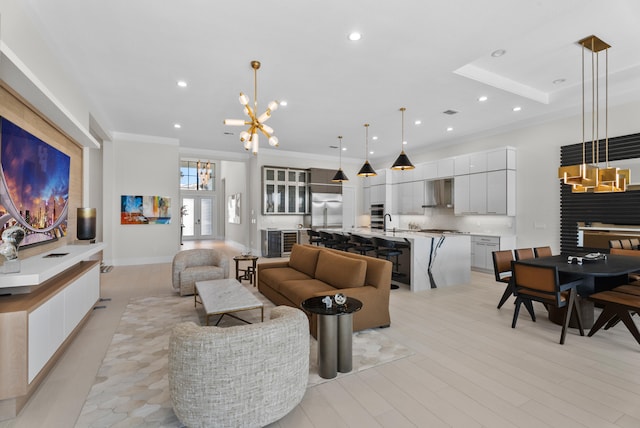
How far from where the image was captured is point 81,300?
3.39 metres

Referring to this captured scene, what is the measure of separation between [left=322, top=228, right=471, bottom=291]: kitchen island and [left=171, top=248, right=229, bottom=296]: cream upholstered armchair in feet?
9.15

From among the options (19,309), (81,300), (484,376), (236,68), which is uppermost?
(236,68)

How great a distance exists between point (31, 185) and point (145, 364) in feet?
6.97

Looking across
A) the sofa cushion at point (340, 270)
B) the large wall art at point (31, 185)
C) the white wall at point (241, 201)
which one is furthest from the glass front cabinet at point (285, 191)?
the large wall art at point (31, 185)

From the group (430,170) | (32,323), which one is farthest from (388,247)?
(32,323)

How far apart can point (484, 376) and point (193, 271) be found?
4044 millimetres

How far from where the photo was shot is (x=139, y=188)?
7719mm

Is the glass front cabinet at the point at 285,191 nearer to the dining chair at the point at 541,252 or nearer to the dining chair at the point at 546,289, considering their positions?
the dining chair at the point at 541,252

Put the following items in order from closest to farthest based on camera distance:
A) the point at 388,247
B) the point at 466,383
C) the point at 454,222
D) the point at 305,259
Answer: the point at 466,383 < the point at 305,259 < the point at 388,247 < the point at 454,222

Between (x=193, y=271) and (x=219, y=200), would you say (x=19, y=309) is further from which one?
(x=219, y=200)

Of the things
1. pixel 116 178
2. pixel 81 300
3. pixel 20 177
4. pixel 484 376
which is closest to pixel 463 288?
pixel 484 376

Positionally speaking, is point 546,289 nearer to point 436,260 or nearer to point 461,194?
point 436,260

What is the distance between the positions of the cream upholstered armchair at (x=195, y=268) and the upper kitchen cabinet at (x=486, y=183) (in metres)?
5.66

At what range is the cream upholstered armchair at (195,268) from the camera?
188 inches
